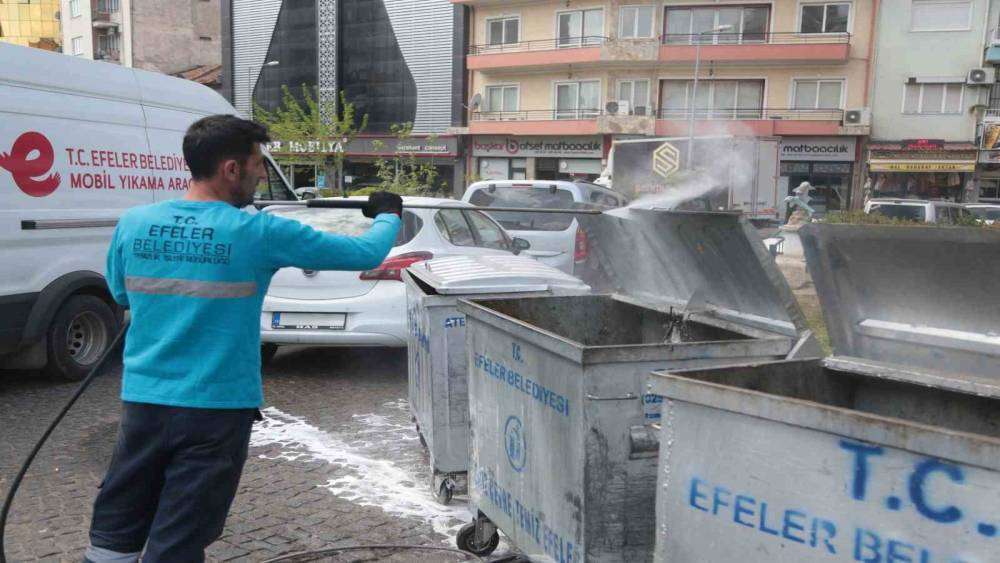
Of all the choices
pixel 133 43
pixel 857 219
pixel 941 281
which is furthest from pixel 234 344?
pixel 133 43

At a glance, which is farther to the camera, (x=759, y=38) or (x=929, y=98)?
(x=759, y=38)

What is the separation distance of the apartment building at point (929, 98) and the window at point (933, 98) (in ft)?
0.13

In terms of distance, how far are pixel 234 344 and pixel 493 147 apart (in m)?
38.2

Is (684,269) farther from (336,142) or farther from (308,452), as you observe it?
(336,142)

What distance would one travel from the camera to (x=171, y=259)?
2.74 meters

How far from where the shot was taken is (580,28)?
3778 cm

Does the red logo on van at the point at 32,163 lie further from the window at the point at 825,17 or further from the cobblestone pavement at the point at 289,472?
the window at the point at 825,17

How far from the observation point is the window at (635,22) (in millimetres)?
36688

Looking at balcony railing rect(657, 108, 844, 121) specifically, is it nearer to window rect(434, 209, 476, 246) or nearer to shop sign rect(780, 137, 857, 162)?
shop sign rect(780, 137, 857, 162)

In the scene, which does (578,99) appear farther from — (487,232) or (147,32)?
(487,232)

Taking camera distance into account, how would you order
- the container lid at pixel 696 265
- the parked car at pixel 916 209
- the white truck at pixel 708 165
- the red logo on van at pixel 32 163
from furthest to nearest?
1. the white truck at pixel 708 165
2. the parked car at pixel 916 209
3. the red logo on van at pixel 32 163
4. the container lid at pixel 696 265

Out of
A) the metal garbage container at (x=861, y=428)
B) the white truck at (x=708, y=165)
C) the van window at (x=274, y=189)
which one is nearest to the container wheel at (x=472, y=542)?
the metal garbage container at (x=861, y=428)

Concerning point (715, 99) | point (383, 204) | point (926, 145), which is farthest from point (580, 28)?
point (383, 204)

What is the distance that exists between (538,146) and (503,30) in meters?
5.85
